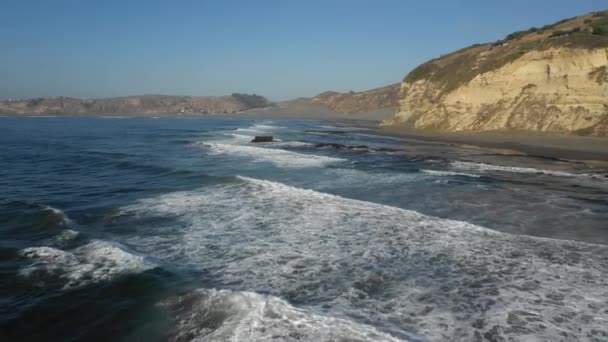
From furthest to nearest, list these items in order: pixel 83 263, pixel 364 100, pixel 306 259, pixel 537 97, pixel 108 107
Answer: pixel 108 107
pixel 364 100
pixel 537 97
pixel 306 259
pixel 83 263

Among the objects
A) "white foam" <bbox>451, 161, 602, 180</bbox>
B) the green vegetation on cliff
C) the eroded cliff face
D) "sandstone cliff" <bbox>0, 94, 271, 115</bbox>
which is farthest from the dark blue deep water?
"sandstone cliff" <bbox>0, 94, 271, 115</bbox>

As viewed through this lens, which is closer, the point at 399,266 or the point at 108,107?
the point at 399,266

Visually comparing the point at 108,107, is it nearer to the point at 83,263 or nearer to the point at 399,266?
the point at 83,263

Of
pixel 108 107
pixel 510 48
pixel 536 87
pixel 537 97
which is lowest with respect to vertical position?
pixel 108 107

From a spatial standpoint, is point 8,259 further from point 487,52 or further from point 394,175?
point 487,52

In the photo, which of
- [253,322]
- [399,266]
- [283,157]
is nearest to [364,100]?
[283,157]

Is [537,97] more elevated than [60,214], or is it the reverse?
[537,97]

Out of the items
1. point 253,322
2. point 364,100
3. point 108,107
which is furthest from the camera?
point 108,107
